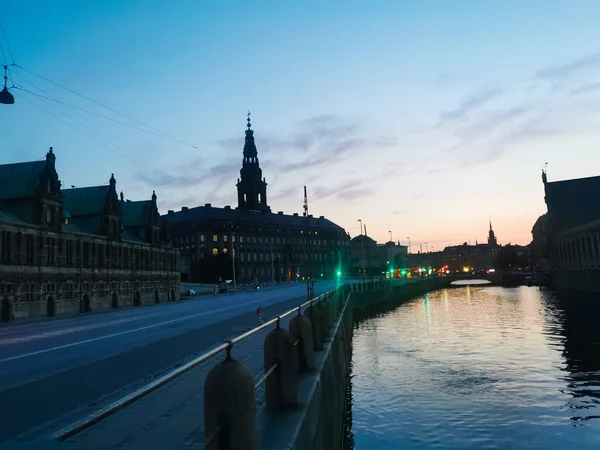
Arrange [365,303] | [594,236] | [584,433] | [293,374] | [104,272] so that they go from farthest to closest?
[594,236] < [365,303] < [104,272] < [584,433] < [293,374]

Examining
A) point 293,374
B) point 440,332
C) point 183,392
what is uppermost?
point 293,374

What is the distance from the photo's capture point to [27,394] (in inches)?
477

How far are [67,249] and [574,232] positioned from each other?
119m

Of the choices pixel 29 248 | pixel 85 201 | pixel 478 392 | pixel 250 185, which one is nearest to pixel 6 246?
pixel 29 248

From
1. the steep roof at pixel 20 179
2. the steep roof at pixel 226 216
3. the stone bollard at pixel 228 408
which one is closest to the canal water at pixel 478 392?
the stone bollard at pixel 228 408

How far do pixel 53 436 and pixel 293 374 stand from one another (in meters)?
6.16

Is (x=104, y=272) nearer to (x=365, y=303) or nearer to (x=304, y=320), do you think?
(x=365, y=303)

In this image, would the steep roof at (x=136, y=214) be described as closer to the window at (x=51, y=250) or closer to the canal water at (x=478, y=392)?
the window at (x=51, y=250)

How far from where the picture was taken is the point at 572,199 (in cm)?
15125

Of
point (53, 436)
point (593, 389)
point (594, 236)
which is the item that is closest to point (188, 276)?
point (594, 236)

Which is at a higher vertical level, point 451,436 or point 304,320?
point 304,320

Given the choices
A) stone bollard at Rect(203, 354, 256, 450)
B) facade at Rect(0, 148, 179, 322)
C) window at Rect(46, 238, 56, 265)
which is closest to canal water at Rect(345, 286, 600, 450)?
stone bollard at Rect(203, 354, 256, 450)

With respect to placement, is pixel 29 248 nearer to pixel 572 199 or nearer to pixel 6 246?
pixel 6 246

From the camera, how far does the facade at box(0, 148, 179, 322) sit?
4797 centimetres
